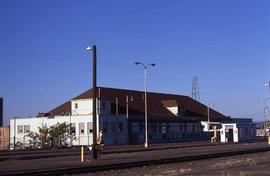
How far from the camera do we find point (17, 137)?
92062mm

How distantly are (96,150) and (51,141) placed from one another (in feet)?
139

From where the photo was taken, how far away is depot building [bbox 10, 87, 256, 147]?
83750mm

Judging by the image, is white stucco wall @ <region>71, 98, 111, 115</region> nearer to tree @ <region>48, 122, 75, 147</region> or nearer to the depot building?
the depot building

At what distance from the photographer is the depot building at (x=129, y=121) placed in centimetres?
8375

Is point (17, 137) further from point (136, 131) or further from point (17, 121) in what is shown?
point (136, 131)

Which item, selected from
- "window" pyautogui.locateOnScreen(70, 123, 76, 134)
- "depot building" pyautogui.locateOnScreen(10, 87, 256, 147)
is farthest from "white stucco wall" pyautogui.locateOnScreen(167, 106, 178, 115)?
"window" pyautogui.locateOnScreen(70, 123, 76, 134)

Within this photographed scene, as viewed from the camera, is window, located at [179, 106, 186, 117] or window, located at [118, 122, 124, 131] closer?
window, located at [118, 122, 124, 131]

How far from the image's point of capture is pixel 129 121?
8725 centimetres

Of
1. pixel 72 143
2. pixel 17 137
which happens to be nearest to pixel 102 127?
pixel 72 143

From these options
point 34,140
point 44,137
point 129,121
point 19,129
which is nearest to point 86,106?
point 129,121

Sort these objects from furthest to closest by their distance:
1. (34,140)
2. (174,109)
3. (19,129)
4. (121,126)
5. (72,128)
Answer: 1. (174,109)
2. (19,129)
3. (121,126)
4. (72,128)
5. (34,140)

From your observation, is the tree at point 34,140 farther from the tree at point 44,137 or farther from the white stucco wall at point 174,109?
the white stucco wall at point 174,109

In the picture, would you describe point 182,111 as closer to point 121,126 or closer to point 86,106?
point 121,126


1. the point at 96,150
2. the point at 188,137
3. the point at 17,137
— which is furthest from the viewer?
the point at 188,137
